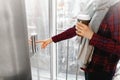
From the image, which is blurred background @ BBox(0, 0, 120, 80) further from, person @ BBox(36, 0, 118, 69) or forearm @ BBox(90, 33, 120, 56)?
forearm @ BBox(90, 33, 120, 56)

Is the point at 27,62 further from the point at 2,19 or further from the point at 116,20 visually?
the point at 116,20

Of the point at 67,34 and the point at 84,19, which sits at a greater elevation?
the point at 84,19

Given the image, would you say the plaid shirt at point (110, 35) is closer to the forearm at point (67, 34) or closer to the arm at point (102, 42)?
the arm at point (102, 42)

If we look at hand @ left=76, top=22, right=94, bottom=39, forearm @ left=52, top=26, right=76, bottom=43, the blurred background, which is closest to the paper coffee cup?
hand @ left=76, top=22, right=94, bottom=39

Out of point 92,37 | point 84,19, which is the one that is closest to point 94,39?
point 92,37

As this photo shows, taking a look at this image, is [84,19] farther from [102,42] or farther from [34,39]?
[34,39]

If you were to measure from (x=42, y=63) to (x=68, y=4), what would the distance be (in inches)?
21.2

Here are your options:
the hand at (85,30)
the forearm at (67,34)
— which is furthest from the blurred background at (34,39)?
the hand at (85,30)

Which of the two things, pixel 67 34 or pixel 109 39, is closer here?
pixel 109 39

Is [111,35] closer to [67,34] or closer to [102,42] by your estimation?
[102,42]

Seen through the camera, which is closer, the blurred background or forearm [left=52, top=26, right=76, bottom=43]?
the blurred background

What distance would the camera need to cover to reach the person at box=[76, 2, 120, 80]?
852 millimetres

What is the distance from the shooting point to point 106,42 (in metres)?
0.86

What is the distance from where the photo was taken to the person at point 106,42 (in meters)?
0.85
